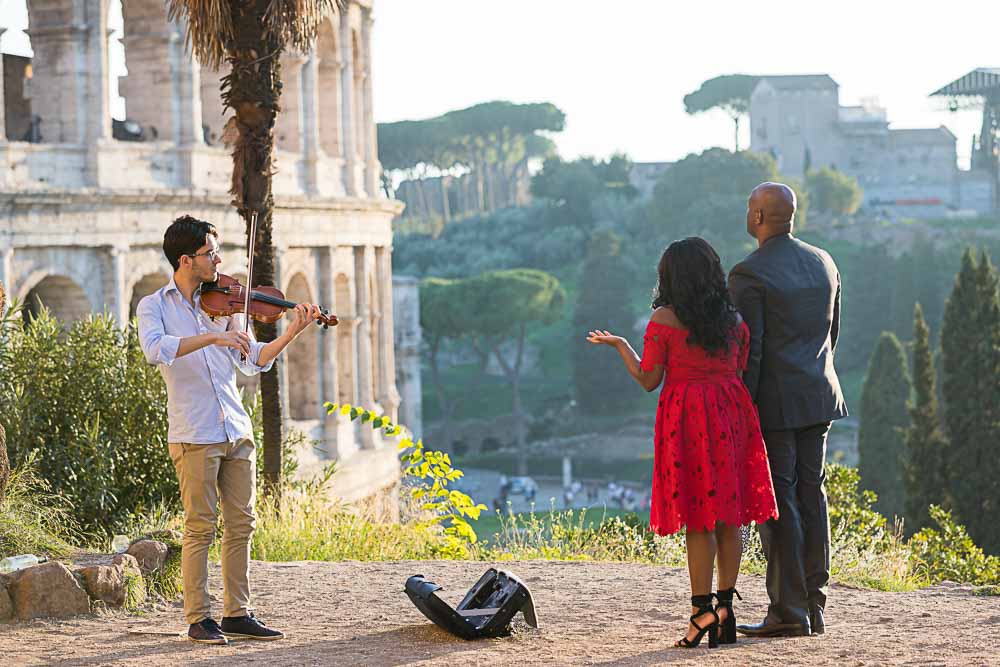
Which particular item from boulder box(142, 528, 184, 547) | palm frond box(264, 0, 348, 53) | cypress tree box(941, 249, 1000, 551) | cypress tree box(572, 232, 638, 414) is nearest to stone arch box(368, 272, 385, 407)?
cypress tree box(941, 249, 1000, 551)

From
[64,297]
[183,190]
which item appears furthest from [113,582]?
[183,190]

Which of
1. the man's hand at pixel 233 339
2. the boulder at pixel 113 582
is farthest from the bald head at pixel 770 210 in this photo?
the boulder at pixel 113 582

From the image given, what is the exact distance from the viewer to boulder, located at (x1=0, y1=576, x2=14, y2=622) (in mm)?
6480

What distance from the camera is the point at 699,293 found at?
564 centimetres

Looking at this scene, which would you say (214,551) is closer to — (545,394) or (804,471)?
(804,471)

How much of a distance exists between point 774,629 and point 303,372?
1823 centimetres

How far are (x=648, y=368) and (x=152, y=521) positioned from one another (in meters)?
5.02

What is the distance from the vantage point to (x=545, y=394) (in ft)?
204

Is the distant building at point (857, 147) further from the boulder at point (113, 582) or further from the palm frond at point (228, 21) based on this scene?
the boulder at point (113, 582)

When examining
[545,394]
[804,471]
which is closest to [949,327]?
[804,471]

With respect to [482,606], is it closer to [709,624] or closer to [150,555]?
[709,624]

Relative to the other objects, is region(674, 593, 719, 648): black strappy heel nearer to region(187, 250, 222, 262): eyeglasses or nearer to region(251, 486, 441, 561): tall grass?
region(187, 250, 222, 262): eyeglasses

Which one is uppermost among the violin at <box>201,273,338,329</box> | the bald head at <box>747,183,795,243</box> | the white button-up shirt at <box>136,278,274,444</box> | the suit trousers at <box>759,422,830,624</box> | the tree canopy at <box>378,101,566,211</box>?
the tree canopy at <box>378,101,566,211</box>

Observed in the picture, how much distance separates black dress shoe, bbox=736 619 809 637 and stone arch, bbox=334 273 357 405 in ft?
62.4
